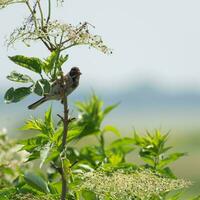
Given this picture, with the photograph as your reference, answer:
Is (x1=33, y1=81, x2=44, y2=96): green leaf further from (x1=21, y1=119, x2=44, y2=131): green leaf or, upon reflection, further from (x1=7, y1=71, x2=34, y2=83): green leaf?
(x1=21, y1=119, x2=44, y2=131): green leaf

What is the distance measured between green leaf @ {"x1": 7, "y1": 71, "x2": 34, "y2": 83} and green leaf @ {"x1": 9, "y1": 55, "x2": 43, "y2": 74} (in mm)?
50

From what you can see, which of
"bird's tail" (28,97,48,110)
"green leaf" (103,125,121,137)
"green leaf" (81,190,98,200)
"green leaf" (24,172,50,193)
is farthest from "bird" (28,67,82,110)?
"green leaf" (103,125,121,137)

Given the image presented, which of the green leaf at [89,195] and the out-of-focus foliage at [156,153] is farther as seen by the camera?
the out-of-focus foliage at [156,153]

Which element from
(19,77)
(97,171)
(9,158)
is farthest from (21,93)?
(9,158)

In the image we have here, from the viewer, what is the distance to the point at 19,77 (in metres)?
3.67

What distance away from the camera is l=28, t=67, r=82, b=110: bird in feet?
11.7

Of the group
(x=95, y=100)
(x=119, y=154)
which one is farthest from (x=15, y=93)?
(x=95, y=100)

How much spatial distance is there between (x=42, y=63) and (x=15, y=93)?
0.19m

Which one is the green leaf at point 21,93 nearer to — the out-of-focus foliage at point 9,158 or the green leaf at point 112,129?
the out-of-focus foliage at point 9,158

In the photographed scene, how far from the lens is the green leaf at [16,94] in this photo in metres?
3.54

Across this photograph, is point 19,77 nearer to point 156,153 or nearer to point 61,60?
point 61,60

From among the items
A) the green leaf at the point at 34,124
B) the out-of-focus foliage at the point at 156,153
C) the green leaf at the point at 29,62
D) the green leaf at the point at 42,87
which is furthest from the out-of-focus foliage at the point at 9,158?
the green leaf at the point at 42,87

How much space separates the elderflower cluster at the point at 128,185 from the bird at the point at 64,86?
1.23 ft

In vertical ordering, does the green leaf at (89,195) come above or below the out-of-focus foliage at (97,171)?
below
